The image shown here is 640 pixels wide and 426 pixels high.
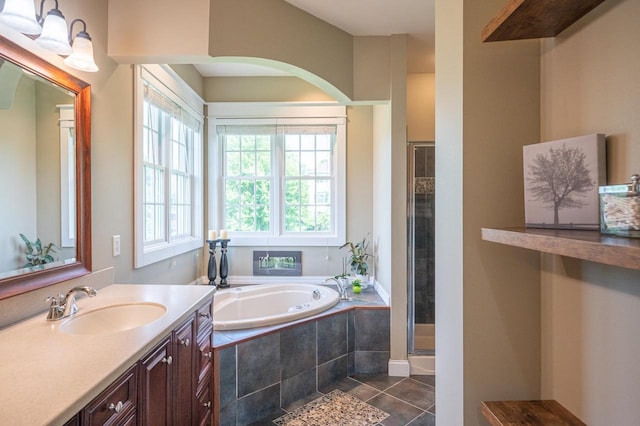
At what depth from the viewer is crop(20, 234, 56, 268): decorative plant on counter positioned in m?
1.33

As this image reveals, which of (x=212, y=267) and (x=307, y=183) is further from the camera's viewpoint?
(x=307, y=183)

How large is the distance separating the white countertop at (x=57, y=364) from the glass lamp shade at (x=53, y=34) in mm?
1150

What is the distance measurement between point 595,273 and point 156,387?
4.84 feet

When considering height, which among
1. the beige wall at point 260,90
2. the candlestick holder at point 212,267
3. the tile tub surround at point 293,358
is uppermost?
the beige wall at point 260,90

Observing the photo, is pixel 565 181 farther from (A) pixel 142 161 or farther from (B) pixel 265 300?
(B) pixel 265 300

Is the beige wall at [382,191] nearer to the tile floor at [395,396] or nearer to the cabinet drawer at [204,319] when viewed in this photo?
the tile floor at [395,396]

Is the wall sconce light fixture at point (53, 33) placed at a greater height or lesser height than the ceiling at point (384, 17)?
lesser

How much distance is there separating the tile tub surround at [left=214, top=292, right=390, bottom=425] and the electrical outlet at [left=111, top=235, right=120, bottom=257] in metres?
0.82

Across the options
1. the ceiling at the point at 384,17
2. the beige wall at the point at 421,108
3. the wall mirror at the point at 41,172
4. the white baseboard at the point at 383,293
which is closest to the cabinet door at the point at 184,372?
the wall mirror at the point at 41,172

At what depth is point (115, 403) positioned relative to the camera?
96 centimetres

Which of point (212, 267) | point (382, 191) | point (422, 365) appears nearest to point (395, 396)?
point (422, 365)

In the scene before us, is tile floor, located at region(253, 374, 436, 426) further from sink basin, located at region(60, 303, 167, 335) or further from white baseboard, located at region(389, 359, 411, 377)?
sink basin, located at region(60, 303, 167, 335)

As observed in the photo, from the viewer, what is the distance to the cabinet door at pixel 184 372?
1.41 meters

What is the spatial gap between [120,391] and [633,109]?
1534 mm
